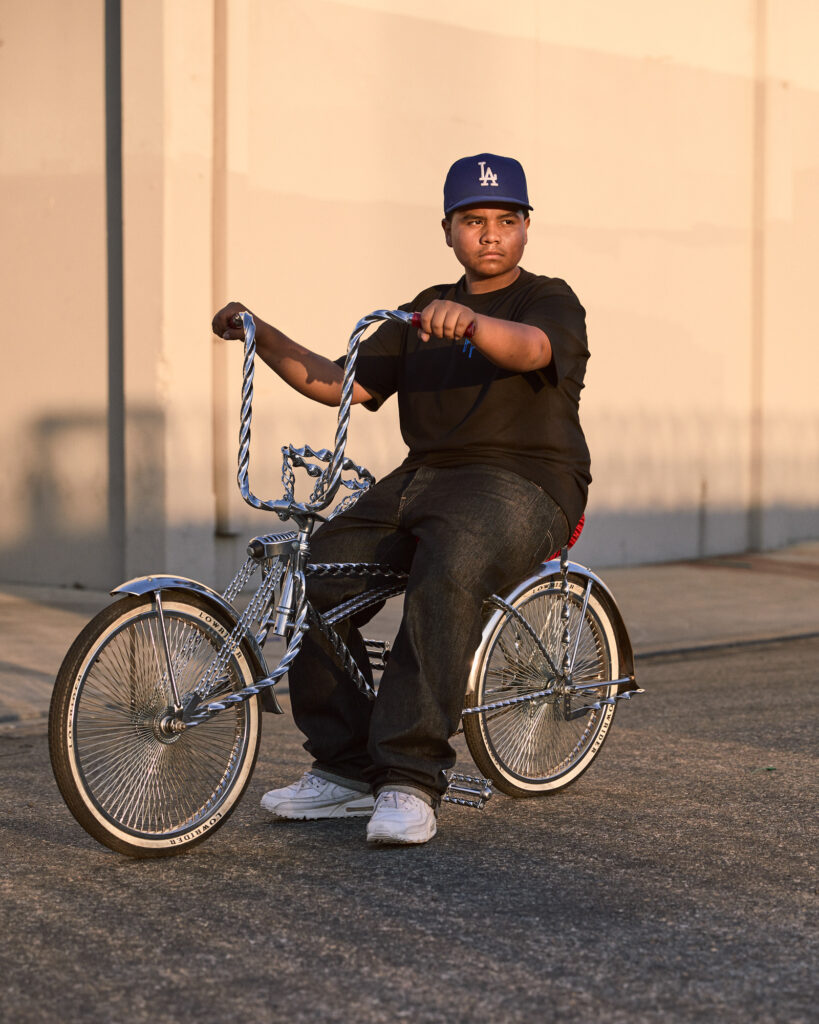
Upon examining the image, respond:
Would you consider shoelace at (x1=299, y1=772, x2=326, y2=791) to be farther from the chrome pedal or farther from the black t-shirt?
the black t-shirt

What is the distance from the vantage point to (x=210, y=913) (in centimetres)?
386

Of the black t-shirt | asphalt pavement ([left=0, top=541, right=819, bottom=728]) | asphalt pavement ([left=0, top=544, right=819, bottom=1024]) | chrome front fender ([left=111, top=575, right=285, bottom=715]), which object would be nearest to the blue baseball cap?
the black t-shirt

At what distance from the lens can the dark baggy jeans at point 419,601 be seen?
456cm

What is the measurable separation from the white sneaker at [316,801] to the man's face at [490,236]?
5.20 ft

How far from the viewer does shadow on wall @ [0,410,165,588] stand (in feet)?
34.6

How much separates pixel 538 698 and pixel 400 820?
0.84 meters

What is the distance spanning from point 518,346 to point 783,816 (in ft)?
5.35

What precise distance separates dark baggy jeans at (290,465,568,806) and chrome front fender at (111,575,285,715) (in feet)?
0.89

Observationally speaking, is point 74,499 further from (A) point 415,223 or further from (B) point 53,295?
(A) point 415,223

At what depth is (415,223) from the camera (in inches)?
467

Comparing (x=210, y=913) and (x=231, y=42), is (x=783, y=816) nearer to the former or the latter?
(x=210, y=913)

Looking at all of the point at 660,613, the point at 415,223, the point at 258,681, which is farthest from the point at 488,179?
the point at 415,223

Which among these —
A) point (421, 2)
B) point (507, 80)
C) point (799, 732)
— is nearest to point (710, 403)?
point (507, 80)

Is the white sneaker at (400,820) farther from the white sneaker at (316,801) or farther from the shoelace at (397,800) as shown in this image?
the white sneaker at (316,801)
